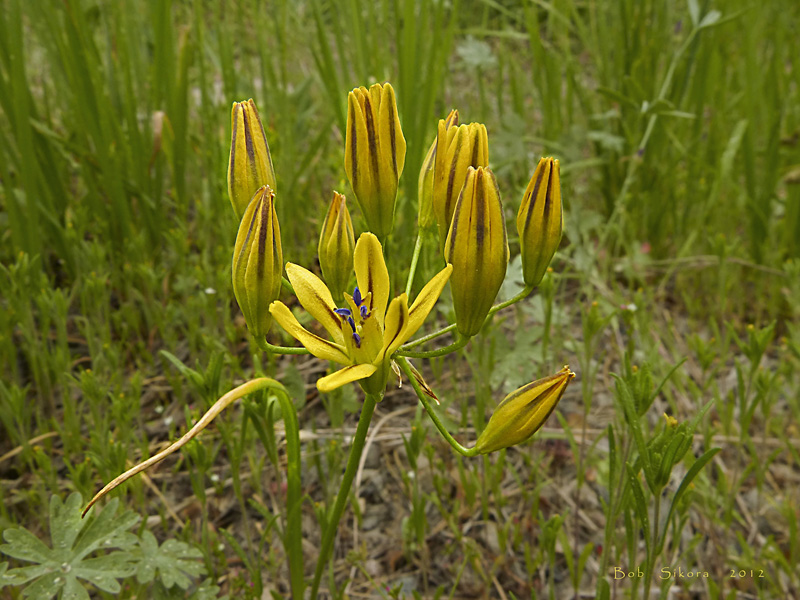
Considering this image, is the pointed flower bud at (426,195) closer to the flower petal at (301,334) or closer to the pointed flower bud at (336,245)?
the pointed flower bud at (336,245)

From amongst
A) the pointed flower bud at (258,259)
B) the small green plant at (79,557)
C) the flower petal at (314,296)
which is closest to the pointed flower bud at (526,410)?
the flower petal at (314,296)

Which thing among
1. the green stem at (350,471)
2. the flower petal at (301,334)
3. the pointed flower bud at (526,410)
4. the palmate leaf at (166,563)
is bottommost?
the palmate leaf at (166,563)

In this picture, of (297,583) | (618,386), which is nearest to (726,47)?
(618,386)

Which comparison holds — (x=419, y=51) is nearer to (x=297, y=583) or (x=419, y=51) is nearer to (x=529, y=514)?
(x=529, y=514)

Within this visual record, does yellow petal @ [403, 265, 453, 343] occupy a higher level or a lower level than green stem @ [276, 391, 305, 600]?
higher

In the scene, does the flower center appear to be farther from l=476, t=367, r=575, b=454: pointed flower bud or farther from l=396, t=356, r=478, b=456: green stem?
l=476, t=367, r=575, b=454: pointed flower bud

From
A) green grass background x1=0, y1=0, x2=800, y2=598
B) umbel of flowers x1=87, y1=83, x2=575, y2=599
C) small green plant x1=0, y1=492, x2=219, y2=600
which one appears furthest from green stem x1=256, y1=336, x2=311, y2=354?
small green plant x1=0, y1=492, x2=219, y2=600

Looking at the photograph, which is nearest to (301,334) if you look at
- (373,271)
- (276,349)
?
(276,349)
